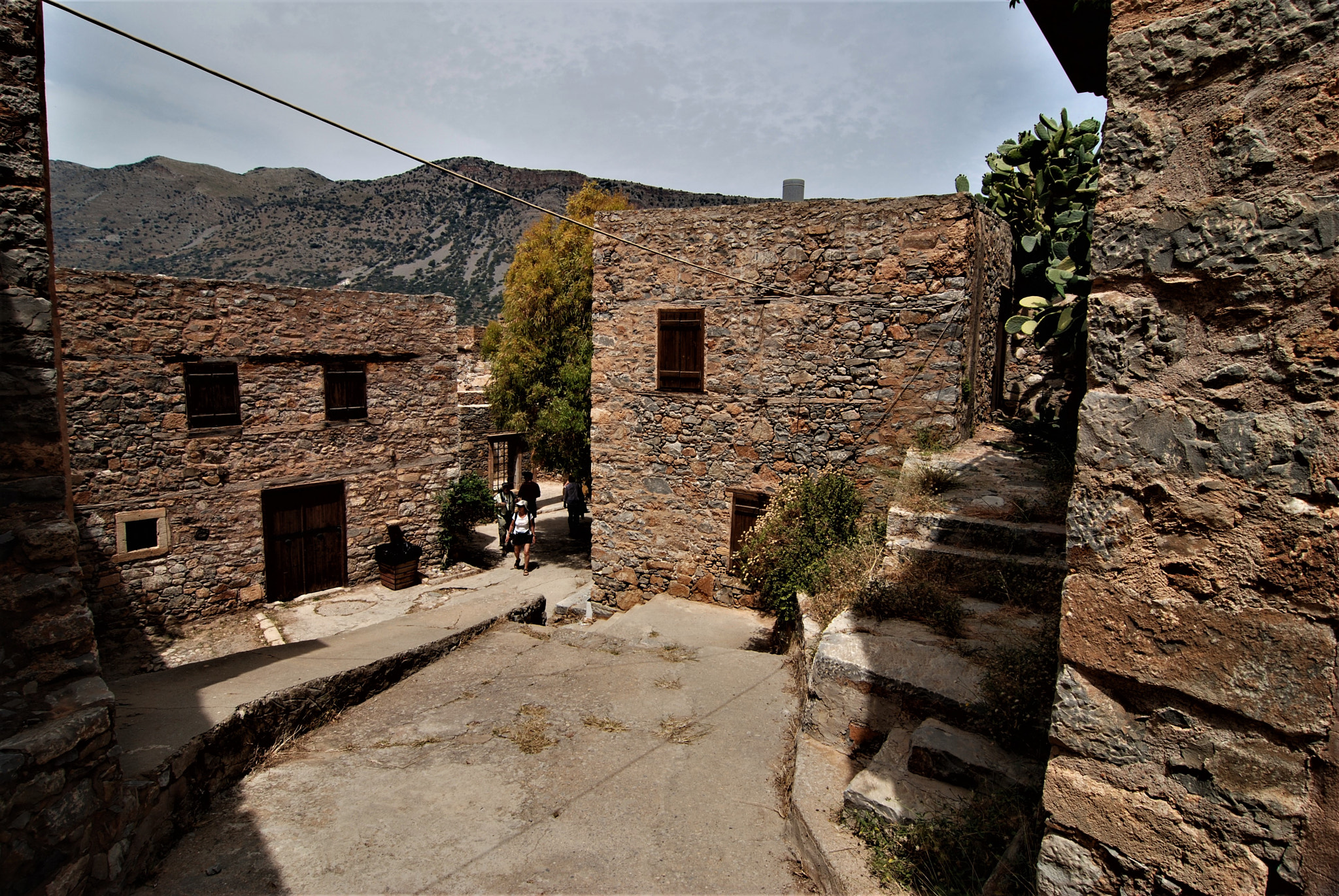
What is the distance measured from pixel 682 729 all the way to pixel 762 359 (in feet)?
14.6

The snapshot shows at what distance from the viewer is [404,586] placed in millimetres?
11328

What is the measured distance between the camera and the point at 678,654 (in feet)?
22.2

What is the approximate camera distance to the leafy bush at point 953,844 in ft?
8.99

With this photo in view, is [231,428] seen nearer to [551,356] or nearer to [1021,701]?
[551,356]

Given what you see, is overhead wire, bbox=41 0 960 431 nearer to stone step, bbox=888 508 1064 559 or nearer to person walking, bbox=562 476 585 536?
stone step, bbox=888 508 1064 559

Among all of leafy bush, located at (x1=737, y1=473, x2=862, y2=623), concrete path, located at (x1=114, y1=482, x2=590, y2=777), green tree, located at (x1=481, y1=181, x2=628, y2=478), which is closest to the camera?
concrete path, located at (x1=114, y1=482, x2=590, y2=777)

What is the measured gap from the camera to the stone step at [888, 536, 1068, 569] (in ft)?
15.8

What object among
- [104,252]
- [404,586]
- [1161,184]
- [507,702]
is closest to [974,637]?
[1161,184]

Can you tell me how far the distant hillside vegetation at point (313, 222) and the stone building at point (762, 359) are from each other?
40327 millimetres

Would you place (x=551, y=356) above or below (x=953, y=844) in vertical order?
above

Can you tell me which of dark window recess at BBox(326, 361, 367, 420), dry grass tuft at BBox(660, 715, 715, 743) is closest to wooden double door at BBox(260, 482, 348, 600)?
dark window recess at BBox(326, 361, 367, 420)

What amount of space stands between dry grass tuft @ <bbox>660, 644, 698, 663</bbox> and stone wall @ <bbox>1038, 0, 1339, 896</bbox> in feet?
16.2

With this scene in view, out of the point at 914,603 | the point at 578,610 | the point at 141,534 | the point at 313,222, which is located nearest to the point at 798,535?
the point at 914,603

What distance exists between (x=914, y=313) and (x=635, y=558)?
467cm
